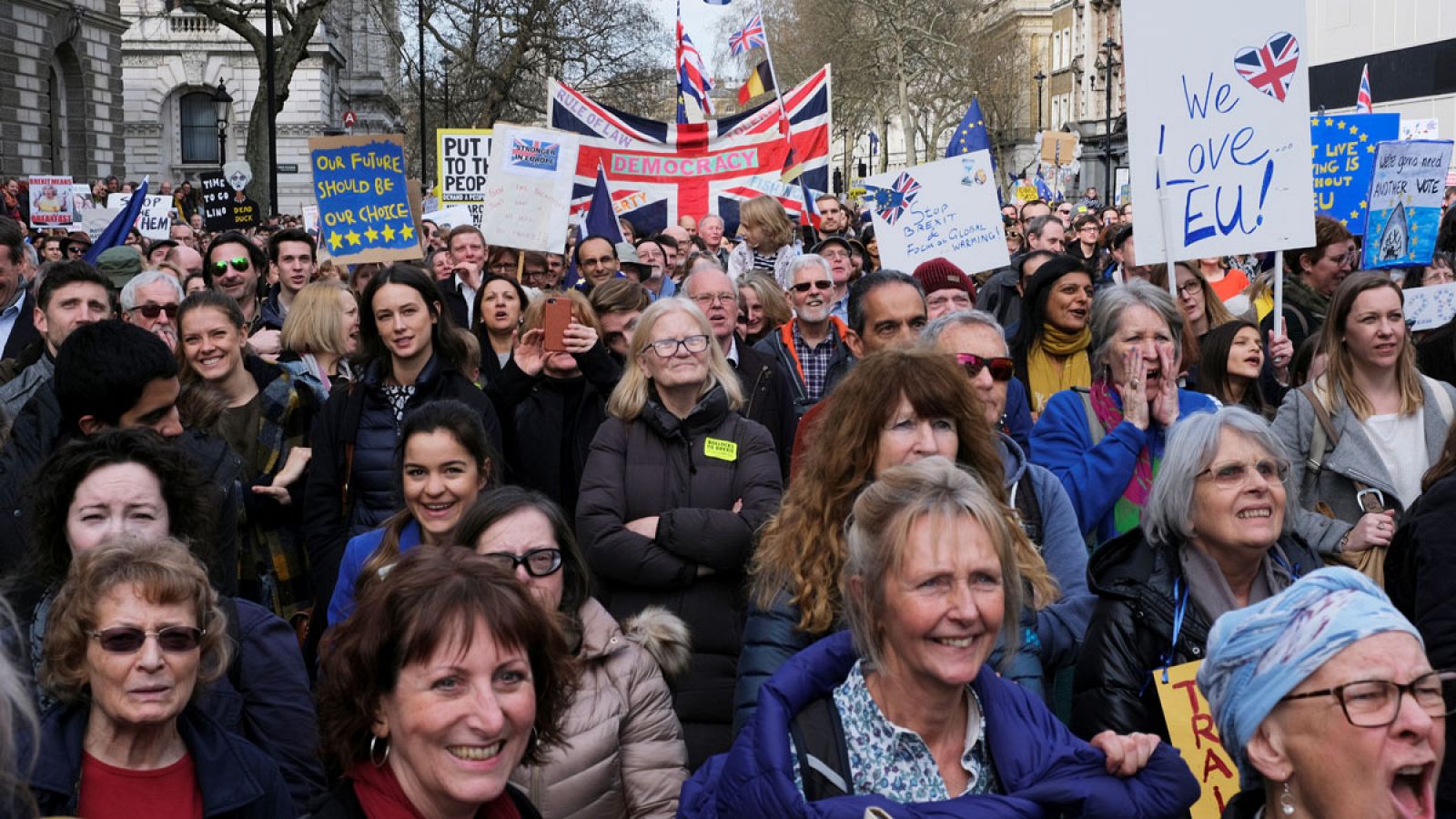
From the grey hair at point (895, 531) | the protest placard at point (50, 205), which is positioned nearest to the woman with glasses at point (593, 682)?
the grey hair at point (895, 531)

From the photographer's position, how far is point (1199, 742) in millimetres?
3729

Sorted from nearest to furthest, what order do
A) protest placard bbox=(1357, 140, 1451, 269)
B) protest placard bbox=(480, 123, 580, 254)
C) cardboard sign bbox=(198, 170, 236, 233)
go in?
1. protest placard bbox=(1357, 140, 1451, 269)
2. protest placard bbox=(480, 123, 580, 254)
3. cardboard sign bbox=(198, 170, 236, 233)

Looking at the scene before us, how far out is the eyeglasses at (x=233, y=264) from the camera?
9180 millimetres

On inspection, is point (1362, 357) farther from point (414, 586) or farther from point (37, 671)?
point (37, 671)

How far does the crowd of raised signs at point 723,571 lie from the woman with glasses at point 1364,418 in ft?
0.05

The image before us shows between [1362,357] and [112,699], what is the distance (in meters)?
4.42

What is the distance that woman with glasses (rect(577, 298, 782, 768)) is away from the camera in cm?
509

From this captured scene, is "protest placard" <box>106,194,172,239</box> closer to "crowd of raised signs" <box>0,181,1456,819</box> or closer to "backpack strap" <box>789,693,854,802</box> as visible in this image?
"crowd of raised signs" <box>0,181,1456,819</box>

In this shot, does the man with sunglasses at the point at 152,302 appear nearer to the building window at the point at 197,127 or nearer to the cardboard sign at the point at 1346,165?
the cardboard sign at the point at 1346,165

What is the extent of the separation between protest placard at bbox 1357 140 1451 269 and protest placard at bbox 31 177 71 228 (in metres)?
17.9

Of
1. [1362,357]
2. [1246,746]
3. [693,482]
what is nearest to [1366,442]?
[1362,357]

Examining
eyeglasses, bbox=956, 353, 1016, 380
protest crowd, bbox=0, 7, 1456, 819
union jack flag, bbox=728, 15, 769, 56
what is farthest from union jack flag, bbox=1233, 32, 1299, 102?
union jack flag, bbox=728, 15, 769, 56

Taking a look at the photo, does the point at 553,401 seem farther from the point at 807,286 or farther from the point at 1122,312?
the point at 1122,312

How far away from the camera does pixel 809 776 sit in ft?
9.86
